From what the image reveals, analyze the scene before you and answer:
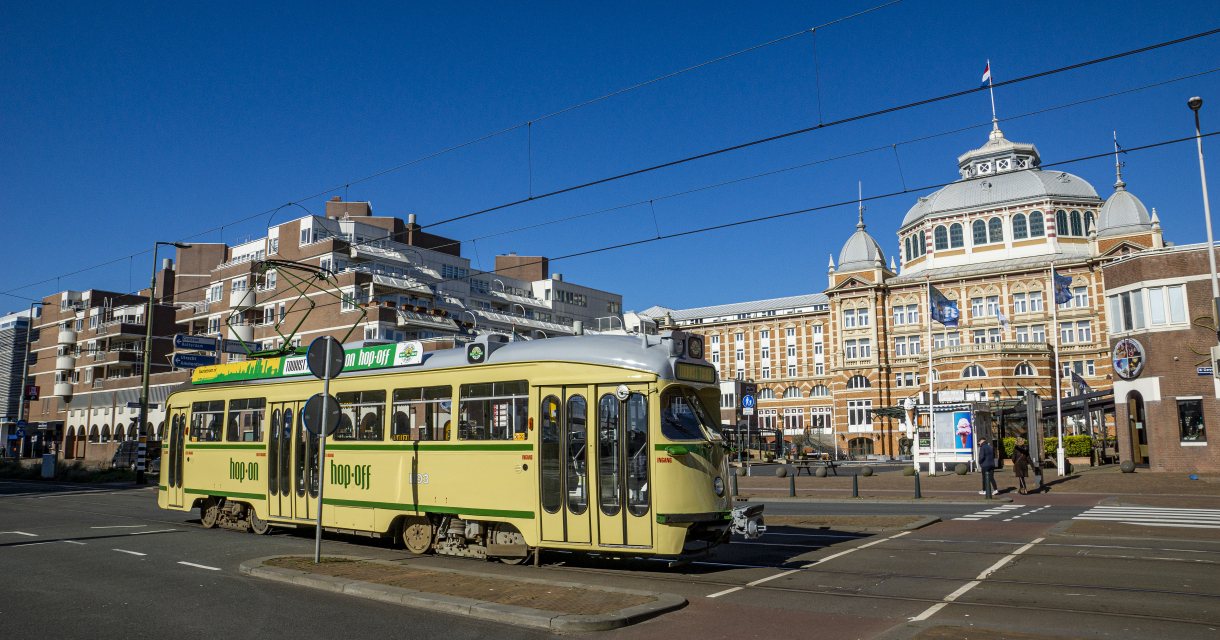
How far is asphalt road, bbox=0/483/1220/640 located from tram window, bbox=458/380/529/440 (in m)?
1.96

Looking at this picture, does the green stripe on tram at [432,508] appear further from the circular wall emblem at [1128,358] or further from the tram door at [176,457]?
the circular wall emblem at [1128,358]

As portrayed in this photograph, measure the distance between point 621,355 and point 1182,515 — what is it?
15365 mm

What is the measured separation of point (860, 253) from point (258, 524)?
236 feet

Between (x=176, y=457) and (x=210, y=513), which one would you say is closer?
(x=210, y=513)

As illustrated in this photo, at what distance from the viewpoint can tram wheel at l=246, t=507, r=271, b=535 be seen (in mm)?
16797

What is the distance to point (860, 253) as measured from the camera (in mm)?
80938

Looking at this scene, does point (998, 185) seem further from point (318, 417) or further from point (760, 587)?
point (318, 417)

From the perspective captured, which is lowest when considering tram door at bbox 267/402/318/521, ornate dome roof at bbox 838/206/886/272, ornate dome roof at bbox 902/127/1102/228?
tram door at bbox 267/402/318/521

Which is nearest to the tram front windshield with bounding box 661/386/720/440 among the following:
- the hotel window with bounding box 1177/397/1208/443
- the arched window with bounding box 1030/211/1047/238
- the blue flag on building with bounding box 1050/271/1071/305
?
the hotel window with bounding box 1177/397/1208/443

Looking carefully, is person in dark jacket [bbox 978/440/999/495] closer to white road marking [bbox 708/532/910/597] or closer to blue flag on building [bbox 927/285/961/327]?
white road marking [bbox 708/532/910/597]

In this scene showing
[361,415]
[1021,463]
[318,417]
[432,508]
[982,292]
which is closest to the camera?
[318,417]

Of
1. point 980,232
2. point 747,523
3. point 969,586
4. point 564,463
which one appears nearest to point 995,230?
point 980,232

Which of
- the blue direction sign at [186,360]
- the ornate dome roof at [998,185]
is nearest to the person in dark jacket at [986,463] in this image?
the blue direction sign at [186,360]

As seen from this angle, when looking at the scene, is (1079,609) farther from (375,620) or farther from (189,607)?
(189,607)
